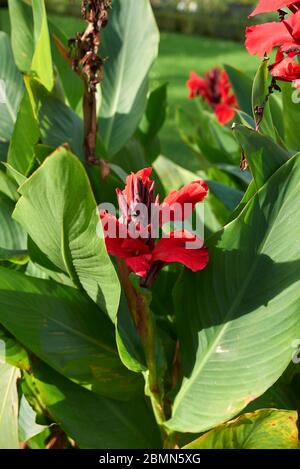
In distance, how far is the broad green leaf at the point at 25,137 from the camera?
1.29 metres

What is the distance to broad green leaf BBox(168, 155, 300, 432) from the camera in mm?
1030

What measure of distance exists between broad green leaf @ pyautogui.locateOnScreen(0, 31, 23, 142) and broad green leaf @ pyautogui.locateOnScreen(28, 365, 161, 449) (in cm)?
46

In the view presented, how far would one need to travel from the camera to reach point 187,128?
2.42 metres

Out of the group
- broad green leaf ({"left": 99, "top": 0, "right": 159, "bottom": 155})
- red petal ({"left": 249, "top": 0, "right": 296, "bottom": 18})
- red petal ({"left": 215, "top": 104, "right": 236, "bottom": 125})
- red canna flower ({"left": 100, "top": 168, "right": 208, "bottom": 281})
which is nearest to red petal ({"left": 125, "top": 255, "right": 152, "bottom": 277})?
red canna flower ({"left": 100, "top": 168, "right": 208, "bottom": 281})

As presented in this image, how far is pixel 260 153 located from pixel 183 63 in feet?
21.5

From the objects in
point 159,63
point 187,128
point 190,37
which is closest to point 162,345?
point 187,128

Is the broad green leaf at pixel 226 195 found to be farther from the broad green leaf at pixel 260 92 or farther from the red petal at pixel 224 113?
the red petal at pixel 224 113

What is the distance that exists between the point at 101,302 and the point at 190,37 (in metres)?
9.06

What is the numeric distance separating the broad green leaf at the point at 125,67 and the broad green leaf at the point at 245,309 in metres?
0.43

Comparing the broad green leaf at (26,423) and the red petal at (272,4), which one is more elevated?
the red petal at (272,4)

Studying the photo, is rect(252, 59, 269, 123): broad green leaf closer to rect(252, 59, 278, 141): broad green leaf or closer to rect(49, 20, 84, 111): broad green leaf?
rect(252, 59, 278, 141): broad green leaf

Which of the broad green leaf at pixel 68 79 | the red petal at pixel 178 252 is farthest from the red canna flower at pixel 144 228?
the broad green leaf at pixel 68 79

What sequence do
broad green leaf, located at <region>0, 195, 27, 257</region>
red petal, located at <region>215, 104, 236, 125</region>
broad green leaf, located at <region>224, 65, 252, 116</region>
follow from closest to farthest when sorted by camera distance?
broad green leaf, located at <region>0, 195, 27, 257</region> → broad green leaf, located at <region>224, 65, 252, 116</region> → red petal, located at <region>215, 104, 236, 125</region>

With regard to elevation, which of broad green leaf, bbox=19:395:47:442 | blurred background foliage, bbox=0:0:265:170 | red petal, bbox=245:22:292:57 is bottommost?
blurred background foliage, bbox=0:0:265:170
